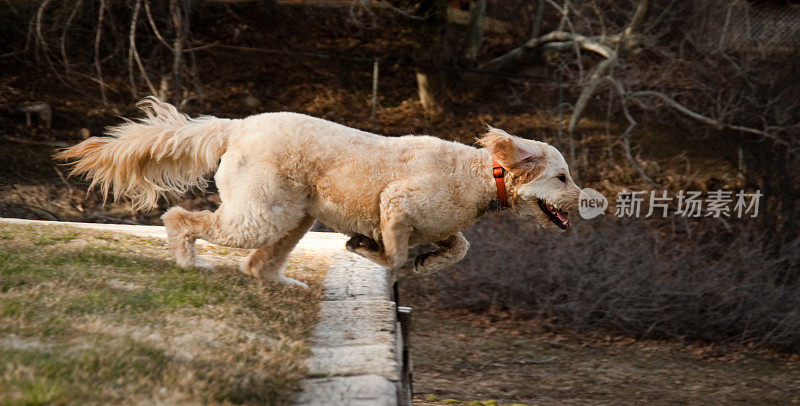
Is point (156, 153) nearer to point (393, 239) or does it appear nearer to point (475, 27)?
point (393, 239)

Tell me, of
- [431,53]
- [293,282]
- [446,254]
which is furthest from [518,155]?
[431,53]

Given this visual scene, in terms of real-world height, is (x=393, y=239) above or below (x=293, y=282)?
above

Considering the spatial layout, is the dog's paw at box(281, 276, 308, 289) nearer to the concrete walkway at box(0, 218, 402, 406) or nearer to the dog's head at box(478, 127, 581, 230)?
the concrete walkway at box(0, 218, 402, 406)

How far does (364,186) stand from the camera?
5.53 metres

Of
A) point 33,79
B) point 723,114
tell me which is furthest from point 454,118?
point 33,79

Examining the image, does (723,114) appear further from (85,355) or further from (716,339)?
(85,355)

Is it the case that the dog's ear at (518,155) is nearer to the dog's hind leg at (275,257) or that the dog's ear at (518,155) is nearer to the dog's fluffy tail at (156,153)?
the dog's hind leg at (275,257)

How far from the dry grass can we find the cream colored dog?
45cm

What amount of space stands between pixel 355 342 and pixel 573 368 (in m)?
5.22

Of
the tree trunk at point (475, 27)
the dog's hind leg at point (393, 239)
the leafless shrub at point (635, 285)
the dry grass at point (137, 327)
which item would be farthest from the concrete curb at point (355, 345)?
the tree trunk at point (475, 27)

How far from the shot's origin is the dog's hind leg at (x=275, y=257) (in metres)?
6.03

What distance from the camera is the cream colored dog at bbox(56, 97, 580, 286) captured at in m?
5.49

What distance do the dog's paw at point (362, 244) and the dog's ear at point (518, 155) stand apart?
1.02m

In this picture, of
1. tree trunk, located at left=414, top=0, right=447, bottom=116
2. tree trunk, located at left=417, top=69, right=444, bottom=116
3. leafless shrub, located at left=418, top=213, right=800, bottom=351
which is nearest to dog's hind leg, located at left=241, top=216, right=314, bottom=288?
leafless shrub, located at left=418, top=213, right=800, bottom=351
